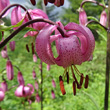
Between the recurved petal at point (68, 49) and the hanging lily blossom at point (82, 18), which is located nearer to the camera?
the recurved petal at point (68, 49)

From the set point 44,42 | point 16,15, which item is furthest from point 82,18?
point 44,42

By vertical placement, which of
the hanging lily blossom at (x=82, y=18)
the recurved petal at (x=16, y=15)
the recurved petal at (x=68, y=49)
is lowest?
the recurved petal at (x=68, y=49)

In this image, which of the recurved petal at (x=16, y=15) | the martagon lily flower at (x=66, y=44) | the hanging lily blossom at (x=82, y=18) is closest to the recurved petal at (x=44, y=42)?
the martagon lily flower at (x=66, y=44)

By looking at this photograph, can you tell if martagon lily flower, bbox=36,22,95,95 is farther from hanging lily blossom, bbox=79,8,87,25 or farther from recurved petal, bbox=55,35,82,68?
hanging lily blossom, bbox=79,8,87,25

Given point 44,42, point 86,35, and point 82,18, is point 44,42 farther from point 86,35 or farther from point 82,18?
point 82,18

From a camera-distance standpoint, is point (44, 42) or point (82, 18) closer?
point (44, 42)

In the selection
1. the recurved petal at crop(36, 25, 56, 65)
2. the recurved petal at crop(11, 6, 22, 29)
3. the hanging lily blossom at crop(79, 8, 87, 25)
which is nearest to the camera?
the recurved petal at crop(36, 25, 56, 65)

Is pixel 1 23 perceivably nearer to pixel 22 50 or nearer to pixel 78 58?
pixel 78 58

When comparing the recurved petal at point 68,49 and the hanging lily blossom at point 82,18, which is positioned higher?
the hanging lily blossom at point 82,18

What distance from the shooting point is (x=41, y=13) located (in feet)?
1.79

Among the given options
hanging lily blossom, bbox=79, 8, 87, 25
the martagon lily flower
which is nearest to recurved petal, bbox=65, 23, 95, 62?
the martagon lily flower

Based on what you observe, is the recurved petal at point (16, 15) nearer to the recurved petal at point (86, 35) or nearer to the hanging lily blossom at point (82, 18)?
the recurved petal at point (86, 35)

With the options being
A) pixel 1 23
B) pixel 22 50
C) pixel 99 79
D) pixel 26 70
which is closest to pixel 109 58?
pixel 1 23

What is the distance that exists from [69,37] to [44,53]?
0.24 ft
